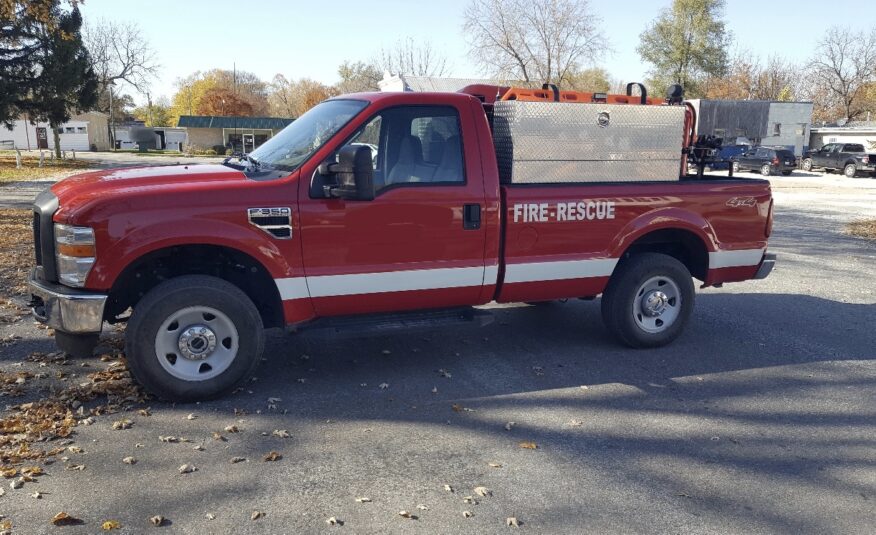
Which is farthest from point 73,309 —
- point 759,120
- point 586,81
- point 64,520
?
point 759,120

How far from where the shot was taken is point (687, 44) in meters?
55.9

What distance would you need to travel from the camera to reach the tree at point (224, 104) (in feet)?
263

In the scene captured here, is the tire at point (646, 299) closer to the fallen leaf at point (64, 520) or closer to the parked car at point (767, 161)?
the fallen leaf at point (64, 520)

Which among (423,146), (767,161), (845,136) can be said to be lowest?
(767,161)

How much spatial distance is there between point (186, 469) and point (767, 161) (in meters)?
38.8

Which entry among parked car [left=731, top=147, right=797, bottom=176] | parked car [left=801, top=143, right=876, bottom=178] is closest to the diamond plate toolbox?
parked car [left=731, top=147, right=797, bottom=176]

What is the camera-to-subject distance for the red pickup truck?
4.51 meters

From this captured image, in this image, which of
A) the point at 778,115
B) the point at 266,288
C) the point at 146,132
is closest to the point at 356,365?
the point at 266,288

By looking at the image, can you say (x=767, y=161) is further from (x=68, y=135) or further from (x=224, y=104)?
(x=224, y=104)

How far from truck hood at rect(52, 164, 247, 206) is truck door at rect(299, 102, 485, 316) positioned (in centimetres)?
68

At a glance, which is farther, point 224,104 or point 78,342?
point 224,104

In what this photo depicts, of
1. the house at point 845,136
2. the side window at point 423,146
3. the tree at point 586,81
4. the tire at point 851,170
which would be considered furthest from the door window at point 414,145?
the house at point 845,136

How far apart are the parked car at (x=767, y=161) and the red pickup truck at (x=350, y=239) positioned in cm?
3342

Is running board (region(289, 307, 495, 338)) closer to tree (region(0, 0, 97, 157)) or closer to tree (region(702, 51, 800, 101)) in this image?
tree (region(0, 0, 97, 157))
